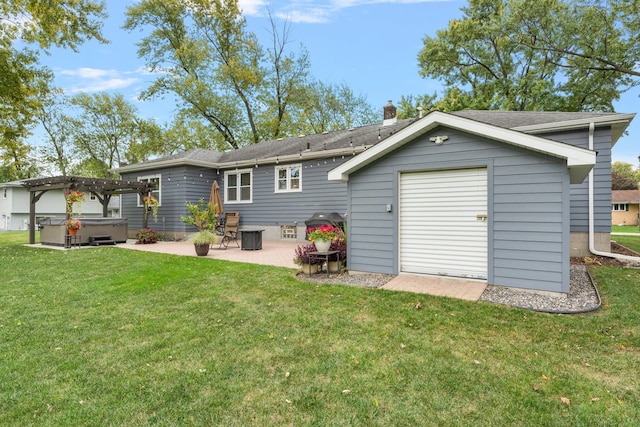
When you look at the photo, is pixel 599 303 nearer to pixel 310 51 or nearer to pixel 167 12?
pixel 310 51

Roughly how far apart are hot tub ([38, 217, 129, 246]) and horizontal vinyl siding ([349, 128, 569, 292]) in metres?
10.6

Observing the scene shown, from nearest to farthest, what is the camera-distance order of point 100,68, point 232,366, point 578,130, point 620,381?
point 620,381
point 232,366
point 578,130
point 100,68

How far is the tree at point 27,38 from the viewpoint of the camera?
10.5m

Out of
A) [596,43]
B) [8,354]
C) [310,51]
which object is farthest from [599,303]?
[310,51]

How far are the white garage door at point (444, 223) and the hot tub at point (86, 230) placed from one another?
36.3 feet

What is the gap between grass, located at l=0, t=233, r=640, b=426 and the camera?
7.24 feet

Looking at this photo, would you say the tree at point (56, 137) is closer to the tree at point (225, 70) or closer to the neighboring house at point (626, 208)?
the tree at point (225, 70)

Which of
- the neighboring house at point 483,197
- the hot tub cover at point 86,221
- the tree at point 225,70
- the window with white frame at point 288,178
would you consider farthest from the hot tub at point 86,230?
the tree at point 225,70

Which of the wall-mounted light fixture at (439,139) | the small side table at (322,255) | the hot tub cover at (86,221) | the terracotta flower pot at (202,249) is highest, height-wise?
the wall-mounted light fixture at (439,139)

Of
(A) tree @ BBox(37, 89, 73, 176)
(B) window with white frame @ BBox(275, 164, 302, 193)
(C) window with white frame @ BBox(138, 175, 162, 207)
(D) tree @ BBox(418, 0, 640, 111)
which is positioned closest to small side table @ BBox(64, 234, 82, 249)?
(C) window with white frame @ BBox(138, 175, 162, 207)

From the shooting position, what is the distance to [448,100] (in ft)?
Result: 63.5

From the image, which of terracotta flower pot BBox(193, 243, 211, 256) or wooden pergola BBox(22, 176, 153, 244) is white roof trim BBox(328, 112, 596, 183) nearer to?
terracotta flower pot BBox(193, 243, 211, 256)

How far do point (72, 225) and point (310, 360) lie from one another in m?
11.2

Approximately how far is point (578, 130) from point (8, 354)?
418 inches
